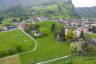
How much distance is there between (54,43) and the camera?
210 feet

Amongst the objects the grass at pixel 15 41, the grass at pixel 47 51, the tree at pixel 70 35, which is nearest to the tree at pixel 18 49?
the grass at pixel 15 41

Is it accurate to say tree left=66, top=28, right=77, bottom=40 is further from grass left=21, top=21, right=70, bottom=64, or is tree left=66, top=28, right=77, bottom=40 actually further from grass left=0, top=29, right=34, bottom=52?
grass left=0, top=29, right=34, bottom=52

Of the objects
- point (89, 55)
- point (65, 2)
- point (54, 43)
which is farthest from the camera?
point (65, 2)

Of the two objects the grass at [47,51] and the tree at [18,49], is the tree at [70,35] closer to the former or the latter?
the grass at [47,51]

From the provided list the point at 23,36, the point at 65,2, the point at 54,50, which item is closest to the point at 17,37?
the point at 23,36

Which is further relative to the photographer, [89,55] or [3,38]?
[3,38]

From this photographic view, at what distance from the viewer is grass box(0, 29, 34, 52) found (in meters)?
61.1

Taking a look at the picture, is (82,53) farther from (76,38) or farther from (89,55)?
(76,38)

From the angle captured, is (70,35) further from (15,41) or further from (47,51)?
(15,41)

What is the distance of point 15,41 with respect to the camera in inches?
2640

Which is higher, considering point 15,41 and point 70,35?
point 70,35

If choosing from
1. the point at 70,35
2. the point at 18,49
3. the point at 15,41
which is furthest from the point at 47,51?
the point at 15,41

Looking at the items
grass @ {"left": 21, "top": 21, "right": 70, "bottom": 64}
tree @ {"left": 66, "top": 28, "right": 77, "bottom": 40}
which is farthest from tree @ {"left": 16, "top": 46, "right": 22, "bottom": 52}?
tree @ {"left": 66, "top": 28, "right": 77, "bottom": 40}

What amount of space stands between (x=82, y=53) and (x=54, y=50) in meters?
9.47
